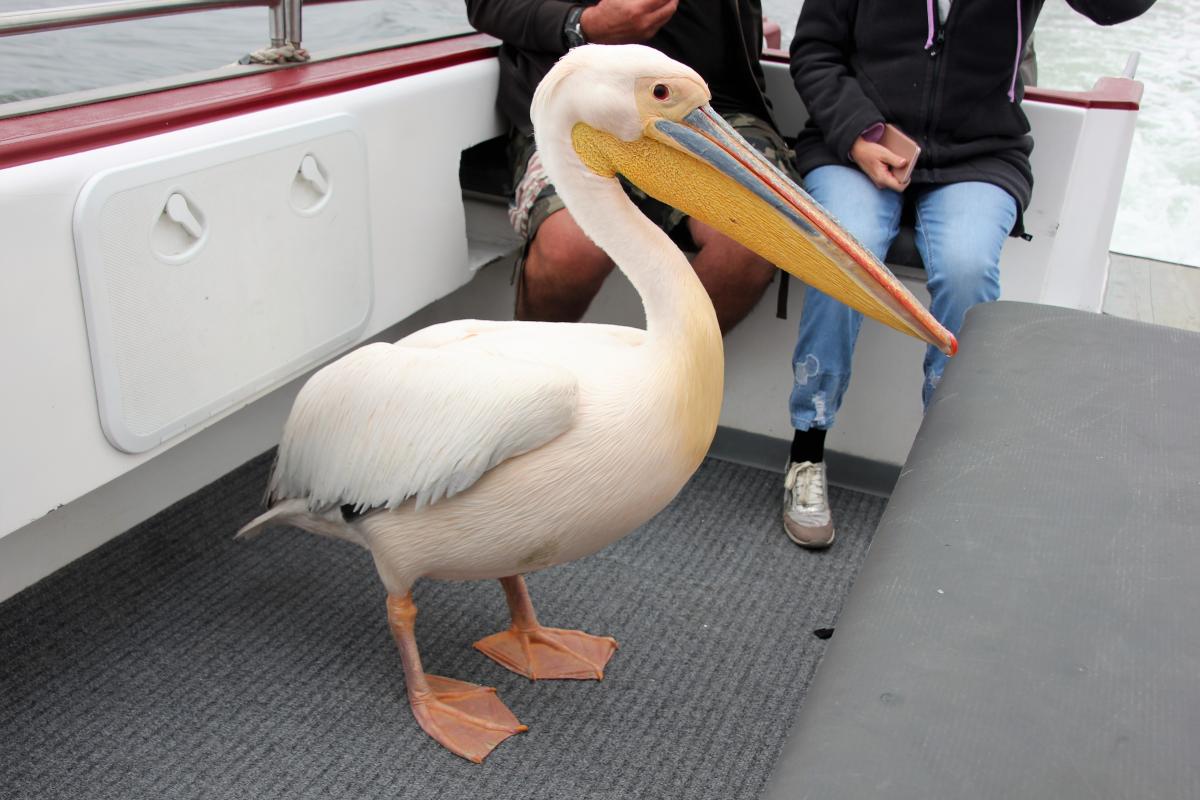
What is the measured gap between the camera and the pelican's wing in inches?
45.8

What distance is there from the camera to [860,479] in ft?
6.87

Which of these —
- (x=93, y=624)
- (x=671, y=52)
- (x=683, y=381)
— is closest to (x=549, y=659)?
(x=683, y=381)

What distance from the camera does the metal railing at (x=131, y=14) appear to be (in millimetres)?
1274

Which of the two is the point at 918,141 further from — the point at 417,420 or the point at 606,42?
the point at 417,420

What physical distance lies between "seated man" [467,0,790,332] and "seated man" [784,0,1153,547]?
118mm

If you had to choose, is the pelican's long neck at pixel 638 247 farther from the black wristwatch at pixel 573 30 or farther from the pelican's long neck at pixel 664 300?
the black wristwatch at pixel 573 30

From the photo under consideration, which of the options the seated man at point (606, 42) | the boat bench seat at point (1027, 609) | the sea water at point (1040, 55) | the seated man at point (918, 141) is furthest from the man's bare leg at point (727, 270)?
the boat bench seat at point (1027, 609)

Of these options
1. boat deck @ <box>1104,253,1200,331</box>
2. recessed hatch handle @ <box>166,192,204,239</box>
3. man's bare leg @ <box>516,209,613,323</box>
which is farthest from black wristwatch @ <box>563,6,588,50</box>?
boat deck @ <box>1104,253,1200,331</box>

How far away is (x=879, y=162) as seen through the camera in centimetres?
179

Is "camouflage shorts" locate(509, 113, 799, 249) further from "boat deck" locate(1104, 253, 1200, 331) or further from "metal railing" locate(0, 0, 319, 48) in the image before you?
"boat deck" locate(1104, 253, 1200, 331)

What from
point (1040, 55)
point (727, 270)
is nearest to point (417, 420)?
point (727, 270)

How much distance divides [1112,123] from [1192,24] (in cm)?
417

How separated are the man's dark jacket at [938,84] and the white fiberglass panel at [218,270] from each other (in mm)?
807

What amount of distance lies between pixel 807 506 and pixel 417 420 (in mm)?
901
